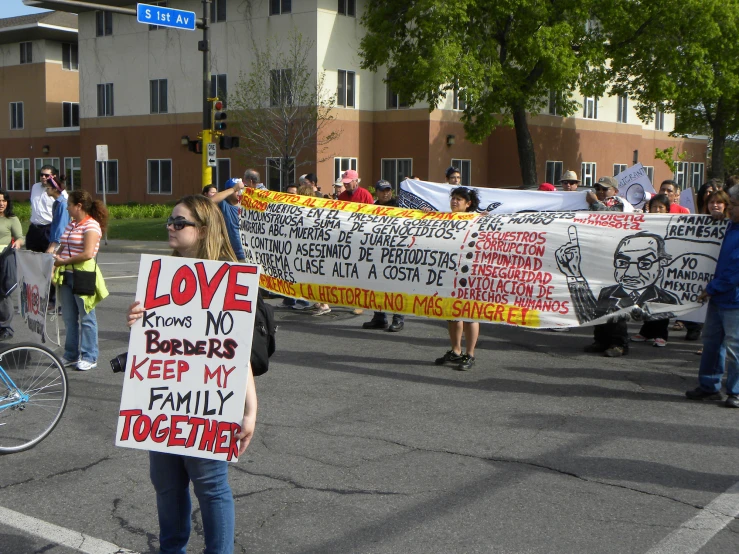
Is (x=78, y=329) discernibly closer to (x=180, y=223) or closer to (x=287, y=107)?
(x=180, y=223)

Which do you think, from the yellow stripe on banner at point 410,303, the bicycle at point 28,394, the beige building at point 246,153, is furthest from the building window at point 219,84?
the bicycle at point 28,394

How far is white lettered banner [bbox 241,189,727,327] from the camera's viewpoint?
27.3 ft

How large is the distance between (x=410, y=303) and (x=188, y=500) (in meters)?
5.54

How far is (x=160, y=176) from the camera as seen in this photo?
38906 mm

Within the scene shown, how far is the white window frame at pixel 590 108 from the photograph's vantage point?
4178 cm

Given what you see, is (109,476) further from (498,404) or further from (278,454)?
(498,404)

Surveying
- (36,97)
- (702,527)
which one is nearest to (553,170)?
(36,97)

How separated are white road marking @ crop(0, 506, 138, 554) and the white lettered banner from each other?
499 cm

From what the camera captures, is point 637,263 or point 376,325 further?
point 376,325

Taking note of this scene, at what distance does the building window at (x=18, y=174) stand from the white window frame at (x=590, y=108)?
2919cm

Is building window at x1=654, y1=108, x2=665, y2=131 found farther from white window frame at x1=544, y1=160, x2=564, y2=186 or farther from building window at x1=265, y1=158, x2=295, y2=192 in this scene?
Answer: building window at x1=265, y1=158, x2=295, y2=192

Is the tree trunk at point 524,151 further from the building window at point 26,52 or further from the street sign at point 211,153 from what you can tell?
the building window at point 26,52

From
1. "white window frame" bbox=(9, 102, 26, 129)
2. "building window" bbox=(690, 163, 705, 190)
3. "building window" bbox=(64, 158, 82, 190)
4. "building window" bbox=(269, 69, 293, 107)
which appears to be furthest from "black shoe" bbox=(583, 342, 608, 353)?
"building window" bbox=(690, 163, 705, 190)

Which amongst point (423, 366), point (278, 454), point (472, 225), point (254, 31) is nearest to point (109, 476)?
point (278, 454)
